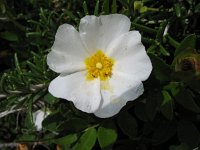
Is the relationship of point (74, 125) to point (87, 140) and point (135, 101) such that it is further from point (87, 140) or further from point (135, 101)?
point (135, 101)

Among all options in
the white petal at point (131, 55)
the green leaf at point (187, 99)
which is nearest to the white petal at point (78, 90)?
the white petal at point (131, 55)

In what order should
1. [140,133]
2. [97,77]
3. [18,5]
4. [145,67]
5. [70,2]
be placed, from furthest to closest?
1. [18,5]
2. [70,2]
3. [140,133]
4. [97,77]
5. [145,67]

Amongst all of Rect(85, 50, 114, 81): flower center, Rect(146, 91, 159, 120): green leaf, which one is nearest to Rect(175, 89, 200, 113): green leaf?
Rect(146, 91, 159, 120): green leaf

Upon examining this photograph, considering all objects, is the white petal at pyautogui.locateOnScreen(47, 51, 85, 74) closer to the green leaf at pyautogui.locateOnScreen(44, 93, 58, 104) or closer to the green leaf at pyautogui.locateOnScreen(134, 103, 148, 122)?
the green leaf at pyautogui.locateOnScreen(134, 103, 148, 122)

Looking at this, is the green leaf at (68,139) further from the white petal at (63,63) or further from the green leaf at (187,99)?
the green leaf at (187,99)

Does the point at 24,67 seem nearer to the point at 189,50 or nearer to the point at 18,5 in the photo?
the point at 18,5

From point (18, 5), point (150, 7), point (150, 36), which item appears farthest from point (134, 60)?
point (18, 5)

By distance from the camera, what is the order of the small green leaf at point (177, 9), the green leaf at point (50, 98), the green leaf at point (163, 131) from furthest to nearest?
the green leaf at point (50, 98) → the small green leaf at point (177, 9) → the green leaf at point (163, 131)
